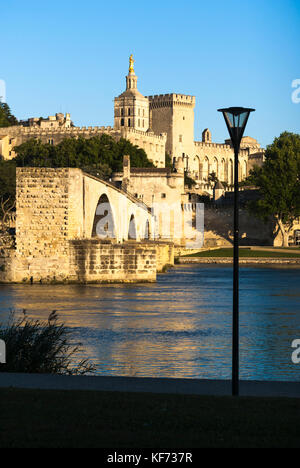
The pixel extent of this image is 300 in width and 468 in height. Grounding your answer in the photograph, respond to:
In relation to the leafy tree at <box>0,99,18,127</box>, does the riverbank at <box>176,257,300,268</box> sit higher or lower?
lower

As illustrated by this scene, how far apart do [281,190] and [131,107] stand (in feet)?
182

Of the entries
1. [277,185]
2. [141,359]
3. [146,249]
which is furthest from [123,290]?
[277,185]

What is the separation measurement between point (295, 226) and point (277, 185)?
7.91 m

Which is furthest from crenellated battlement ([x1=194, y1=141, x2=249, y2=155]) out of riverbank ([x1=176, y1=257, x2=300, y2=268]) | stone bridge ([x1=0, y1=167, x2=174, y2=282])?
stone bridge ([x1=0, y1=167, x2=174, y2=282])

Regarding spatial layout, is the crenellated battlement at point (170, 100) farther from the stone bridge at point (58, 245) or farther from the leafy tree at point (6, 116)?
the stone bridge at point (58, 245)

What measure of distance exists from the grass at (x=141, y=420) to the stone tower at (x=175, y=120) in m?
124

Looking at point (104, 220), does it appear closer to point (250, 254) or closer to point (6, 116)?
point (250, 254)

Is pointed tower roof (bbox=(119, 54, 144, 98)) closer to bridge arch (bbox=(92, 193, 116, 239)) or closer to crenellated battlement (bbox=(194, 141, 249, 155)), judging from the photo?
crenellated battlement (bbox=(194, 141, 249, 155))

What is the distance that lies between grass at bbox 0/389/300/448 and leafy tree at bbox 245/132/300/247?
73338mm

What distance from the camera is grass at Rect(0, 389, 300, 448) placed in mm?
7754

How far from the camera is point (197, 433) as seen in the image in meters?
8.04

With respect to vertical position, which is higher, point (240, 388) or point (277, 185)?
point (277, 185)

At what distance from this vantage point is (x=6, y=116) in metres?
127
